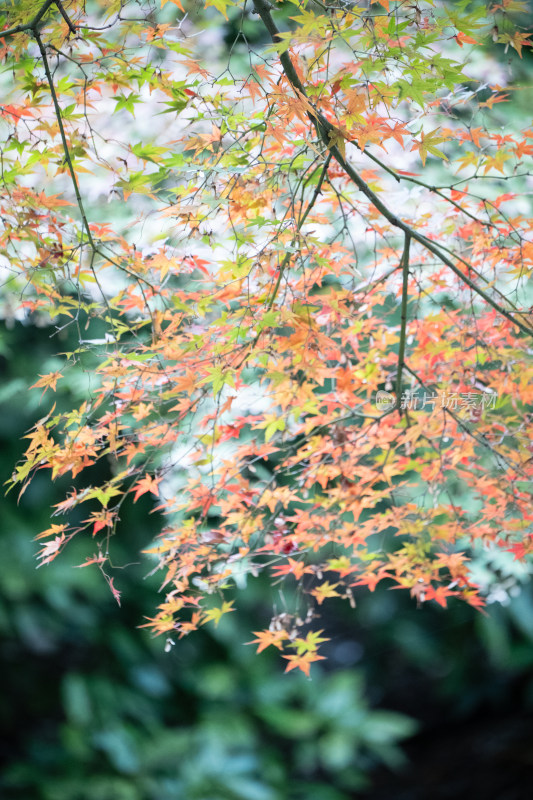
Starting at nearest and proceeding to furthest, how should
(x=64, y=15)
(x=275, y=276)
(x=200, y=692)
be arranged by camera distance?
(x=64, y=15) → (x=275, y=276) → (x=200, y=692)

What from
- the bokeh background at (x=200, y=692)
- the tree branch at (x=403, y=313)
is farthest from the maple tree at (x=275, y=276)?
the bokeh background at (x=200, y=692)

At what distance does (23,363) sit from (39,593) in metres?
0.86

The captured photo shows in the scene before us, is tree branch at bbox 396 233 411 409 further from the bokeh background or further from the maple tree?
the bokeh background

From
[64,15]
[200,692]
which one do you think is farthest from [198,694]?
[64,15]

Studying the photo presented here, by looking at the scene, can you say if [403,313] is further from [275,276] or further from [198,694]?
[198,694]

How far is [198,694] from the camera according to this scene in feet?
8.85

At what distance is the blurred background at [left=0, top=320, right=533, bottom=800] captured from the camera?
96.5 inches

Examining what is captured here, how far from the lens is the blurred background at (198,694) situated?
8.04 ft

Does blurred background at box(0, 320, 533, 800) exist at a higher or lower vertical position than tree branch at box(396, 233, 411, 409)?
lower

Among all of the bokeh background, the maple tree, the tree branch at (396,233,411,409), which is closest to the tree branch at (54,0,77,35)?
the maple tree

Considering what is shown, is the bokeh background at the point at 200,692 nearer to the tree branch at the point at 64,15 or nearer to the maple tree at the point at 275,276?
the maple tree at the point at 275,276

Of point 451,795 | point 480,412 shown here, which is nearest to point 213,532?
point 480,412

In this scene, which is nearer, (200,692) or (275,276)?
(275,276)

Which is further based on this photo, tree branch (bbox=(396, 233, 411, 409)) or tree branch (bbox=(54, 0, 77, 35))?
tree branch (bbox=(396, 233, 411, 409))
